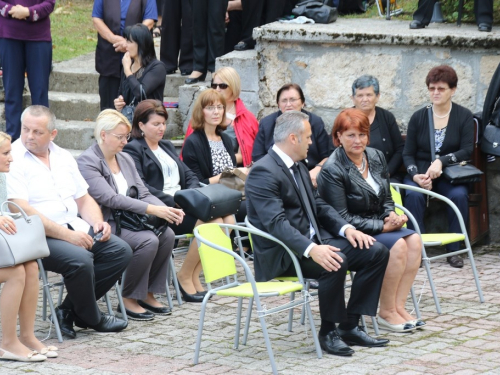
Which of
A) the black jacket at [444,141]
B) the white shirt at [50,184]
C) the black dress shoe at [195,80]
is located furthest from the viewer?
the black dress shoe at [195,80]

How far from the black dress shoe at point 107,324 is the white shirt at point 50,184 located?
595mm

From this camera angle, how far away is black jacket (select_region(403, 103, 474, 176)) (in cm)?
834

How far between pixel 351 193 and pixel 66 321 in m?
2.05

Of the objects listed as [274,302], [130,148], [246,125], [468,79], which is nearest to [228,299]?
[274,302]

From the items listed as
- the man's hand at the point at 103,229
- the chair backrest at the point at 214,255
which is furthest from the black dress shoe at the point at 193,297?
the chair backrest at the point at 214,255

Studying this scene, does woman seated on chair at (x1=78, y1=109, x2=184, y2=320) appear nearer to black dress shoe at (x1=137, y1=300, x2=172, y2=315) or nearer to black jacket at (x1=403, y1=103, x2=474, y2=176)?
black dress shoe at (x1=137, y1=300, x2=172, y2=315)

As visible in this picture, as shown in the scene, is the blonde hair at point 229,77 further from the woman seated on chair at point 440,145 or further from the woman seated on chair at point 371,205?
the woman seated on chair at point 371,205

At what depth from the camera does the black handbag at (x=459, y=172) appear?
8.20m

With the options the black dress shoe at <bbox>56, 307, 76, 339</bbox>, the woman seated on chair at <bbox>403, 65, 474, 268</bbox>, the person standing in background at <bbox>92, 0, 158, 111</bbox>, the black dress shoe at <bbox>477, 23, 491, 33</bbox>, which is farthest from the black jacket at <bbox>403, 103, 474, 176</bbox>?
the black dress shoe at <bbox>56, 307, 76, 339</bbox>

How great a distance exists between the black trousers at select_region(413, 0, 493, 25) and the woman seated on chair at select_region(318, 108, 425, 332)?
319cm

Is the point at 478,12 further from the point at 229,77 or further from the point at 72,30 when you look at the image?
the point at 72,30

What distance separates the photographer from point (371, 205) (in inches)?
251

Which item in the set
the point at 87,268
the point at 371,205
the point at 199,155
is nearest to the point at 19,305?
the point at 87,268

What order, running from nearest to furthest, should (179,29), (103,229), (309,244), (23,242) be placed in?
(23,242) < (309,244) < (103,229) < (179,29)
